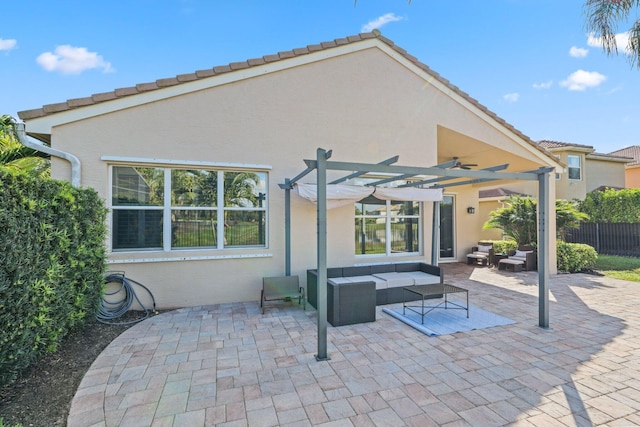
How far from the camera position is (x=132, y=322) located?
253 inches

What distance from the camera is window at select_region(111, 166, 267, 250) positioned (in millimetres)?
7285

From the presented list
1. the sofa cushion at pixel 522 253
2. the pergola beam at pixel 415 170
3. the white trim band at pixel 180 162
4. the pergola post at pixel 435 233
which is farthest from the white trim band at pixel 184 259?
the sofa cushion at pixel 522 253

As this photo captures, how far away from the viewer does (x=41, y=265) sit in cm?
409

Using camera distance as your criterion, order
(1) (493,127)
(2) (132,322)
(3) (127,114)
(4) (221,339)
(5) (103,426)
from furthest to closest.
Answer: (1) (493,127) → (3) (127,114) → (2) (132,322) → (4) (221,339) → (5) (103,426)

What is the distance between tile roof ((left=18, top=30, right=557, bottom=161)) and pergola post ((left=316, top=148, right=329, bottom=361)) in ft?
15.6

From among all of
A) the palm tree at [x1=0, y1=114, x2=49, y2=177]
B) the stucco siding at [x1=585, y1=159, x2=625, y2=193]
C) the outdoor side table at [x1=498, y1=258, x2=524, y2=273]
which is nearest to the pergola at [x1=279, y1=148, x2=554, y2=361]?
the palm tree at [x1=0, y1=114, x2=49, y2=177]

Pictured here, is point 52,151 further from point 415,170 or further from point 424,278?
point 424,278

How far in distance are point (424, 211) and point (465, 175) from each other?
15.2 ft

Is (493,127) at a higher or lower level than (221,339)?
higher

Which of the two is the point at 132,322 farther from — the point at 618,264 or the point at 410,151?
the point at 618,264

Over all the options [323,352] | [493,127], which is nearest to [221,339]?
[323,352]

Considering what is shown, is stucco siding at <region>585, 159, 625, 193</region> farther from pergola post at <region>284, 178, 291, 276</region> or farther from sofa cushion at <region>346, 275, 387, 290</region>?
pergola post at <region>284, 178, 291, 276</region>

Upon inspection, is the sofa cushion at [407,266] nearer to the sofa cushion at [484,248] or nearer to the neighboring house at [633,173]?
the sofa cushion at [484,248]

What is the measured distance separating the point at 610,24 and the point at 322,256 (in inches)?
427
